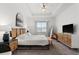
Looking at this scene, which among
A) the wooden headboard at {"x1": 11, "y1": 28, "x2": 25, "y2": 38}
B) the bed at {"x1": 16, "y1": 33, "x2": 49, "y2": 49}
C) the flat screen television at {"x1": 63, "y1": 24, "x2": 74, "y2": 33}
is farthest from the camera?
the flat screen television at {"x1": 63, "y1": 24, "x2": 74, "y2": 33}

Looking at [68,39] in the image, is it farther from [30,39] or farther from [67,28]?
[30,39]

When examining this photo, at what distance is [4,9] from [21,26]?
0.44 m

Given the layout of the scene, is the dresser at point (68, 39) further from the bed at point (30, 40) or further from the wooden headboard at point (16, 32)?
the wooden headboard at point (16, 32)

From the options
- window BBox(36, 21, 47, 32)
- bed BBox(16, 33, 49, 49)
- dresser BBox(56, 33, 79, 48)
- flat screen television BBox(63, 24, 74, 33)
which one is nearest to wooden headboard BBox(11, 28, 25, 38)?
bed BBox(16, 33, 49, 49)

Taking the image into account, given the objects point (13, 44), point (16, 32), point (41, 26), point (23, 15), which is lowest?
point (13, 44)

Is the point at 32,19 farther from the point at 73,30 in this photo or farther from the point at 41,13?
the point at 73,30

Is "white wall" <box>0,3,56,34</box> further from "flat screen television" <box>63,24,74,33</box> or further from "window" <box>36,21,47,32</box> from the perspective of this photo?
"flat screen television" <box>63,24,74,33</box>

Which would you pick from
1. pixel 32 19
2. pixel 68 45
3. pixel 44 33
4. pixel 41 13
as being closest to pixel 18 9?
pixel 32 19

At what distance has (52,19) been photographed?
194 cm

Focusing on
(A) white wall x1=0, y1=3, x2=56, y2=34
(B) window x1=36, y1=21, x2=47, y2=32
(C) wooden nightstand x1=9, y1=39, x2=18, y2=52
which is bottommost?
(C) wooden nightstand x1=9, y1=39, x2=18, y2=52

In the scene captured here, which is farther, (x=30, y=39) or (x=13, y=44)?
(x=30, y=39)

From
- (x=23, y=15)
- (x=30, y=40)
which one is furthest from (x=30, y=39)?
(x=23, y=15)

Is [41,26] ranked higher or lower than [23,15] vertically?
lower


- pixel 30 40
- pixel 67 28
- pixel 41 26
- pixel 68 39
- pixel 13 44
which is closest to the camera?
pixel 13 44
